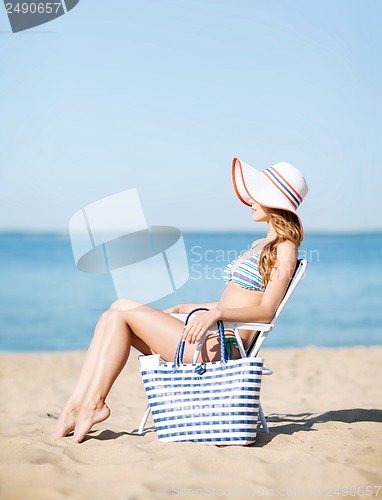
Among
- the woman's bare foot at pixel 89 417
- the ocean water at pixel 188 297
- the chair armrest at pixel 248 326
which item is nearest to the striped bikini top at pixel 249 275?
the chair armrest at pixel 248 326

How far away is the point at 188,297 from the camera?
1323cm

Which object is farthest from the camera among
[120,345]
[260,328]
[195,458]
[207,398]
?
[120,345]

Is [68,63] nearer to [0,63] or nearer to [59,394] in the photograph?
[0,63]

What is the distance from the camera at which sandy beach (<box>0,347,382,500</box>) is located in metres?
2.39

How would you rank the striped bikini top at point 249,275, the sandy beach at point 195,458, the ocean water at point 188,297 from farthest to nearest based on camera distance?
the ocean water at point 188,297 → the striped bikini top at point 249,275 → the sandy beach at point 195,458

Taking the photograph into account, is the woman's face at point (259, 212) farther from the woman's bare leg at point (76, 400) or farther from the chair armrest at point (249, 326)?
Answer: the woman's bare leg at point (76, 400)

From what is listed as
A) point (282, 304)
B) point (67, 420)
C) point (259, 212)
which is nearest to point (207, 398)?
point (282, 304)

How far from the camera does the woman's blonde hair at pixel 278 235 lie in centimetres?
335

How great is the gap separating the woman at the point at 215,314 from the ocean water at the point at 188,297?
5895mm

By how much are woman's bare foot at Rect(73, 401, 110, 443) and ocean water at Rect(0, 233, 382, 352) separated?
612 cm

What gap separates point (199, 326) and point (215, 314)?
0.09m

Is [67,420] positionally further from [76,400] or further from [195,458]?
[195,458]

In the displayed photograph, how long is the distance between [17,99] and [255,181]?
2529 cm

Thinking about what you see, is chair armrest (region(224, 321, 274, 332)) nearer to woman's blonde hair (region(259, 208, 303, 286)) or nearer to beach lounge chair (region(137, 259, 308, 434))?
beach lounge chair (region(137, 259, 308, 434))
